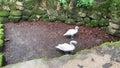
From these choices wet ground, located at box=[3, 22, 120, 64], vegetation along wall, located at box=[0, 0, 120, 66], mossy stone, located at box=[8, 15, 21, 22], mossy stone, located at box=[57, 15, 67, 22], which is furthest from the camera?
mossy stone, located at box=[8, 15, 21, 22]

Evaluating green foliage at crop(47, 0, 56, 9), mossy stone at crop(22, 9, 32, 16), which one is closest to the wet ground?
mossy stone at crop(22, 9, 32, 16)

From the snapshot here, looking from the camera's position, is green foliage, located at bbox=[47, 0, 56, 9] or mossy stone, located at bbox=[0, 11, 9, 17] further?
mossy stone, located at bbox=[0, 11, 9, 17]

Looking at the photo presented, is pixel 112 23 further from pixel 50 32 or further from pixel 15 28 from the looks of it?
pixel 15 28

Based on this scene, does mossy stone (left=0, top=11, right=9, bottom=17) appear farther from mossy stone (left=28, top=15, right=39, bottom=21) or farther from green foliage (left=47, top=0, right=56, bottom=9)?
green foliage (left=47, top=0, right=56, bottom=9)

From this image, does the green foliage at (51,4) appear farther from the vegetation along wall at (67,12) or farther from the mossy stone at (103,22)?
the mossy stone at (103,22)

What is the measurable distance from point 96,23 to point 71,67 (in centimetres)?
274

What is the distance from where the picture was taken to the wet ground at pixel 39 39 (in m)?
4.72

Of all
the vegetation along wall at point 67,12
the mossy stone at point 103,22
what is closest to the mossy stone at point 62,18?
the vegetation along wall at point 67,12

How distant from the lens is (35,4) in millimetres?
6293

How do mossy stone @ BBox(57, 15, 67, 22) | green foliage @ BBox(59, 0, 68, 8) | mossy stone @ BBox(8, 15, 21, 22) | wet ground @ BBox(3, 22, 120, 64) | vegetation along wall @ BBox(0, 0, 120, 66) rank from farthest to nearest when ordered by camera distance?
mossy stone @ BBox(8, 15, 21, 22)
mossy stone @ BBox(57, 15, 67, 22)
green foliage @ BBox(59, 0, 68, 8)
vegetation along wall @ BBox(0, 0, 120, 66)
wet ground @ BBox(3, 22, 120, 64)

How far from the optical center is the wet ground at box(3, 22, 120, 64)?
15.5 feet

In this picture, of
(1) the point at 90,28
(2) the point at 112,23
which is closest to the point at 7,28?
(1) the point at 90,28

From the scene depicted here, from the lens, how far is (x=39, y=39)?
5297mm

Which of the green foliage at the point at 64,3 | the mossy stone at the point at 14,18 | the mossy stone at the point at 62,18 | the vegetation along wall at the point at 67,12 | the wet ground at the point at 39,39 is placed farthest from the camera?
the mossy stone at the point at 14,18
